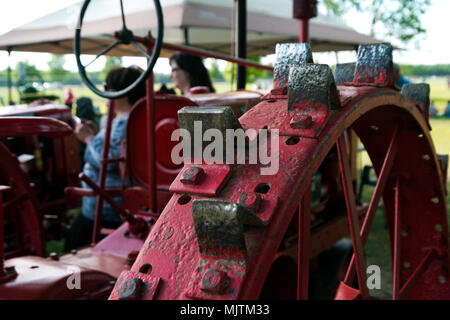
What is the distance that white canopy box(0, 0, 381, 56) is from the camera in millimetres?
6535

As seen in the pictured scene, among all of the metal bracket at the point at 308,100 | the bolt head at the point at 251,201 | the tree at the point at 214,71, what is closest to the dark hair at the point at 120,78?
the metal bracket at the point at 308,100

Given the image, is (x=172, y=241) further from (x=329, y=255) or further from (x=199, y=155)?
(x=329, y=255)

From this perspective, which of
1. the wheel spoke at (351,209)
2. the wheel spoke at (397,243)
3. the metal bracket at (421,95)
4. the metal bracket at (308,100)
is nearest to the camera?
the metal bracket at (308,100)

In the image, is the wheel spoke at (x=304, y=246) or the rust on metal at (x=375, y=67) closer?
the wheel spoke at (x=304, y=246)

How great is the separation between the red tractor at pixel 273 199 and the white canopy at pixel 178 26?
429 cm

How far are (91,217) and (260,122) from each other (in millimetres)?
2451

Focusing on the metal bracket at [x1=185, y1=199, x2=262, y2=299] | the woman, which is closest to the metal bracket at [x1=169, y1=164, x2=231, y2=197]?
the metal bracket at [x1=185, y1=199, x2=262, y2=299]

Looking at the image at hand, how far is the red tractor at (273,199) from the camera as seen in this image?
0.78 meters

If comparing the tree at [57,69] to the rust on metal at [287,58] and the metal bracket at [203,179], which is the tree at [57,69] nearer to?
the rust on metal at [287,58]

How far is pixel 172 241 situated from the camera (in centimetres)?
87

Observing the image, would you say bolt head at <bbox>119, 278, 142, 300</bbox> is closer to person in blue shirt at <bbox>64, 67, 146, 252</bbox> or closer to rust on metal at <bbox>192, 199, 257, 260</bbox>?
rust on metal at <bbox>192, 199, 257, 260</bbox>

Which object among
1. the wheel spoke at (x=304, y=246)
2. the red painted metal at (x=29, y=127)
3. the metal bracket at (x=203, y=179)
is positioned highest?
the red painted metal at (x=29, y=127)

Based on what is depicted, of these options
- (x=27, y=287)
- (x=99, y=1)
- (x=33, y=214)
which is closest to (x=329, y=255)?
(x=33, y=214)
